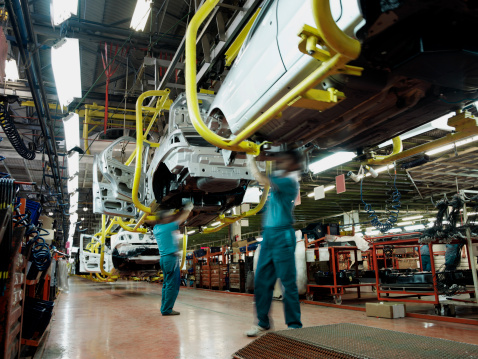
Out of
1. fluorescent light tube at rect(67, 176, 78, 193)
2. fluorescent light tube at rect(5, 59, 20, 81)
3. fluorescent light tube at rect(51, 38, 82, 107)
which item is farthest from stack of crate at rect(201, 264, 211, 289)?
fluorescent light tube at rect(51, 38, 82, 107)

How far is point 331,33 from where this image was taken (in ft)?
5.56

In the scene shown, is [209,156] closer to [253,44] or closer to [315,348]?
[253,44]

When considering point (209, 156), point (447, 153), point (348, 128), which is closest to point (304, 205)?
point (447, 153)

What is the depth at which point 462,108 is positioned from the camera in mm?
2465

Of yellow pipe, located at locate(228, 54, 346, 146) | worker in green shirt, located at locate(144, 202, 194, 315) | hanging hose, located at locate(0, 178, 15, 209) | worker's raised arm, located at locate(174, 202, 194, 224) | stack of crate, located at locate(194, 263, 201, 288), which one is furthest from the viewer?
stack of crate, located at locate(194, 263, 201, 288)

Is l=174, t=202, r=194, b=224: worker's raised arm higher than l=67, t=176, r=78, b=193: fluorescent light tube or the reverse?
the reverse

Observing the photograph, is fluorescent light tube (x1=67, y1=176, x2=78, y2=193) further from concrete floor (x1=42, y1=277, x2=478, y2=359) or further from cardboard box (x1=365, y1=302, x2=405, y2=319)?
cardboard box (x1=365, y1=302, x2=405, y2=319)

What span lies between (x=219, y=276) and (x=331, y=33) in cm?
1065

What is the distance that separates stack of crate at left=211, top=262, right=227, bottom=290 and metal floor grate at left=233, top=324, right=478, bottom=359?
9039mm

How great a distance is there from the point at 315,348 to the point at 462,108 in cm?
190

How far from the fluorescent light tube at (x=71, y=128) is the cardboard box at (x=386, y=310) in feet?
19.2

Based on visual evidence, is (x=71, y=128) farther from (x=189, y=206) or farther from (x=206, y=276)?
(x=206, y=276)

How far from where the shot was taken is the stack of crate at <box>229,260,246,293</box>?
1015 centimetres

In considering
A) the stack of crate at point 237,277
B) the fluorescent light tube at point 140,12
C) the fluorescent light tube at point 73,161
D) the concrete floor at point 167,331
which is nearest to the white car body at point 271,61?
the concrete floor at point 167,331
